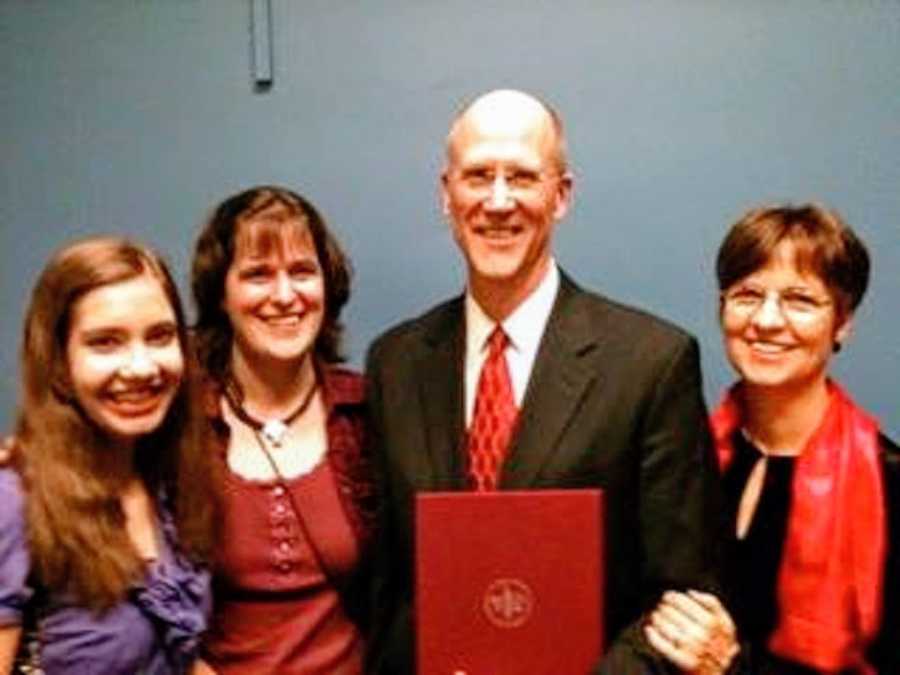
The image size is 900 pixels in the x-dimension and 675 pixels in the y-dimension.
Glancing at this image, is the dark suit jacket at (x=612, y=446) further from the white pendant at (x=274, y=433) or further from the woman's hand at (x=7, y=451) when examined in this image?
the woman's hand at (x=7, y=451)

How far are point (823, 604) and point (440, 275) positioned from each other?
1019mm

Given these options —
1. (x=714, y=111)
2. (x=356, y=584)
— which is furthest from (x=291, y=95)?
(x=356, y=584)

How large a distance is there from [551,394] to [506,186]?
0.30 metres

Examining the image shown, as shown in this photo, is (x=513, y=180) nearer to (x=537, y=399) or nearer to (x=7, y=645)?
(x=537, y=399)

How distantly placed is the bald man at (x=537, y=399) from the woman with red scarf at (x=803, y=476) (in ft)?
0.40

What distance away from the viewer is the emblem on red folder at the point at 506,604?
5.67 feet

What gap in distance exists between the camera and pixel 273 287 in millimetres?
1950

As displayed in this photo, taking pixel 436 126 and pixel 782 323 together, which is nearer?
pixel 782 323

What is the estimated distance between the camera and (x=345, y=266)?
6.76ft

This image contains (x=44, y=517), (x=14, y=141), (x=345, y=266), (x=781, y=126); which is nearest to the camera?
(x=44, y=517)

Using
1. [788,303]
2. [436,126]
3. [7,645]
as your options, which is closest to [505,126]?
[788,303]

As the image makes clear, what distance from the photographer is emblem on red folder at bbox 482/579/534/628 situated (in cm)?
173

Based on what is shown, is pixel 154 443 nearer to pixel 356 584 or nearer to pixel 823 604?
pixel 356 584

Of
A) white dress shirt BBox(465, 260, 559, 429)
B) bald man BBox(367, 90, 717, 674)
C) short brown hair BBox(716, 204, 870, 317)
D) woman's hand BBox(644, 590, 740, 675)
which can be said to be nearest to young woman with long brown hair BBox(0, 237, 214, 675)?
bald man BBox(367, 90, 717, 674)
